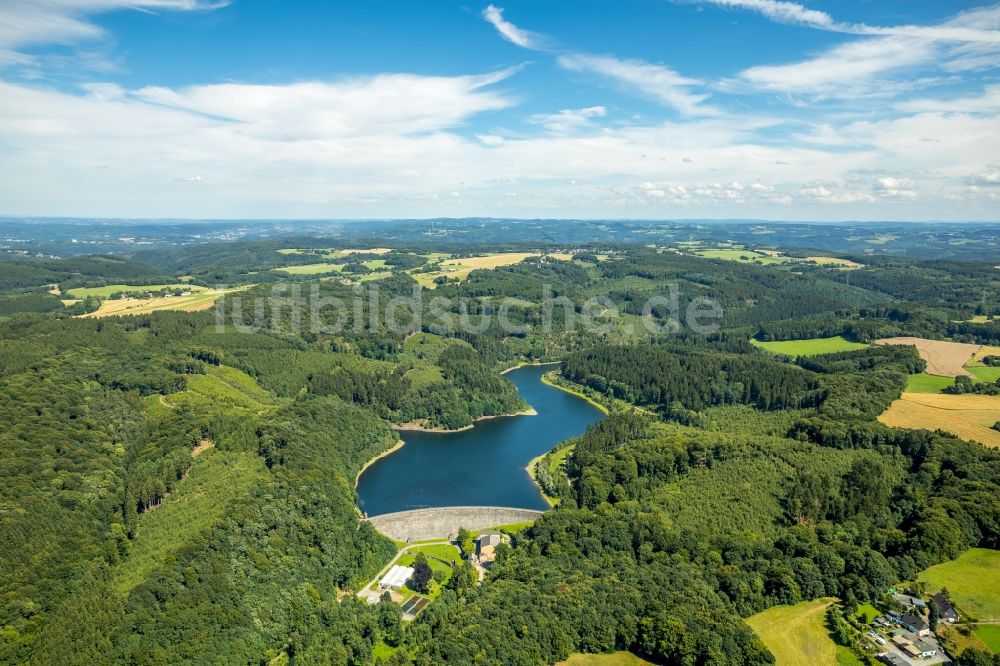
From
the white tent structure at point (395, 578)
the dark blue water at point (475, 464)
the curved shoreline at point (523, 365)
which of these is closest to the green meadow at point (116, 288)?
the curved shoreline at point (523, 365)

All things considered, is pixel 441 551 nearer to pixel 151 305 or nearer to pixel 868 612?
pixel 868 612

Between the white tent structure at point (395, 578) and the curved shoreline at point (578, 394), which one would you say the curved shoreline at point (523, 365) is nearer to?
the curved shoreline at point (578, 394)

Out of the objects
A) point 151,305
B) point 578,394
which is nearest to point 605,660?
point 578,394

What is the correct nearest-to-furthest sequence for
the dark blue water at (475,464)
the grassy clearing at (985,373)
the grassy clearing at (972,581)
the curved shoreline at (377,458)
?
the grassy clearing at (972,581)
the dark blue water at (475,464)
the curved shoreline at (377,458)
the grassy clearing at (985,373)

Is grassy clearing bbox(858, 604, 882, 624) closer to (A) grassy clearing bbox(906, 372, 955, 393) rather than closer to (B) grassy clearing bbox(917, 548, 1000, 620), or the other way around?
(B) grassy clearing bbox(917, 548, 1000, 620)

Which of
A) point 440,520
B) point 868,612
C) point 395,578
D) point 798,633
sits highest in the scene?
point 868,612

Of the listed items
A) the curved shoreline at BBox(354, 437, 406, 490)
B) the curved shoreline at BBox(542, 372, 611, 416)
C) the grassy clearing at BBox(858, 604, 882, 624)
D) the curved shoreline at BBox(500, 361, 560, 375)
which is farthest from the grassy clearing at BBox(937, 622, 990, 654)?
the curved shoreline at BBox(500, 361, 560, 375)

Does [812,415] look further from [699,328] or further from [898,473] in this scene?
[699,328]
